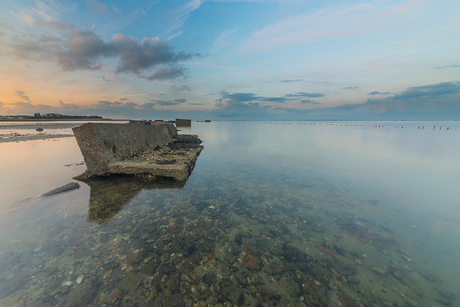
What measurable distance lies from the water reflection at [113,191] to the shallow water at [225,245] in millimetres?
45

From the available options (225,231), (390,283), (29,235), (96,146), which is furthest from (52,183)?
(390,283)

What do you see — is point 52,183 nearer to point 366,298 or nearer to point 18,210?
point 18,210

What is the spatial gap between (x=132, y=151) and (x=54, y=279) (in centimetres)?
657

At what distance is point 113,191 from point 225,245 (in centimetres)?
437

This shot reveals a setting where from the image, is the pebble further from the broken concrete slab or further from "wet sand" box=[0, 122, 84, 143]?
"wet sand" box=[0, 122, 84, 143]

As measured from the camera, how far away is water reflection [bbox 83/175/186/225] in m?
4.13

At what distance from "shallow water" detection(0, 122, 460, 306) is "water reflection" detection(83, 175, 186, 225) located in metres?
0.05

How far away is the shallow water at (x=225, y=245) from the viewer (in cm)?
233

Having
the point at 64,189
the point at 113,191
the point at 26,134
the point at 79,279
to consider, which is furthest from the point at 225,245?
the point at 26,134

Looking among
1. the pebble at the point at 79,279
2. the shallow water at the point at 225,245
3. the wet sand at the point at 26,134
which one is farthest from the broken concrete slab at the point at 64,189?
the wet sand at the point at 26,134

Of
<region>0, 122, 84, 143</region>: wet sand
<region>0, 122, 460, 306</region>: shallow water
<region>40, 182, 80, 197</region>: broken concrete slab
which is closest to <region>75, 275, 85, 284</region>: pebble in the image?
<region>0, 122, 460, 306</region>: shallow water

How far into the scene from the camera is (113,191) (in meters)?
5.40

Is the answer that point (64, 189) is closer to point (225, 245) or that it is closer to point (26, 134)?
point (225, 245)

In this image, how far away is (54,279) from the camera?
2371 mm
